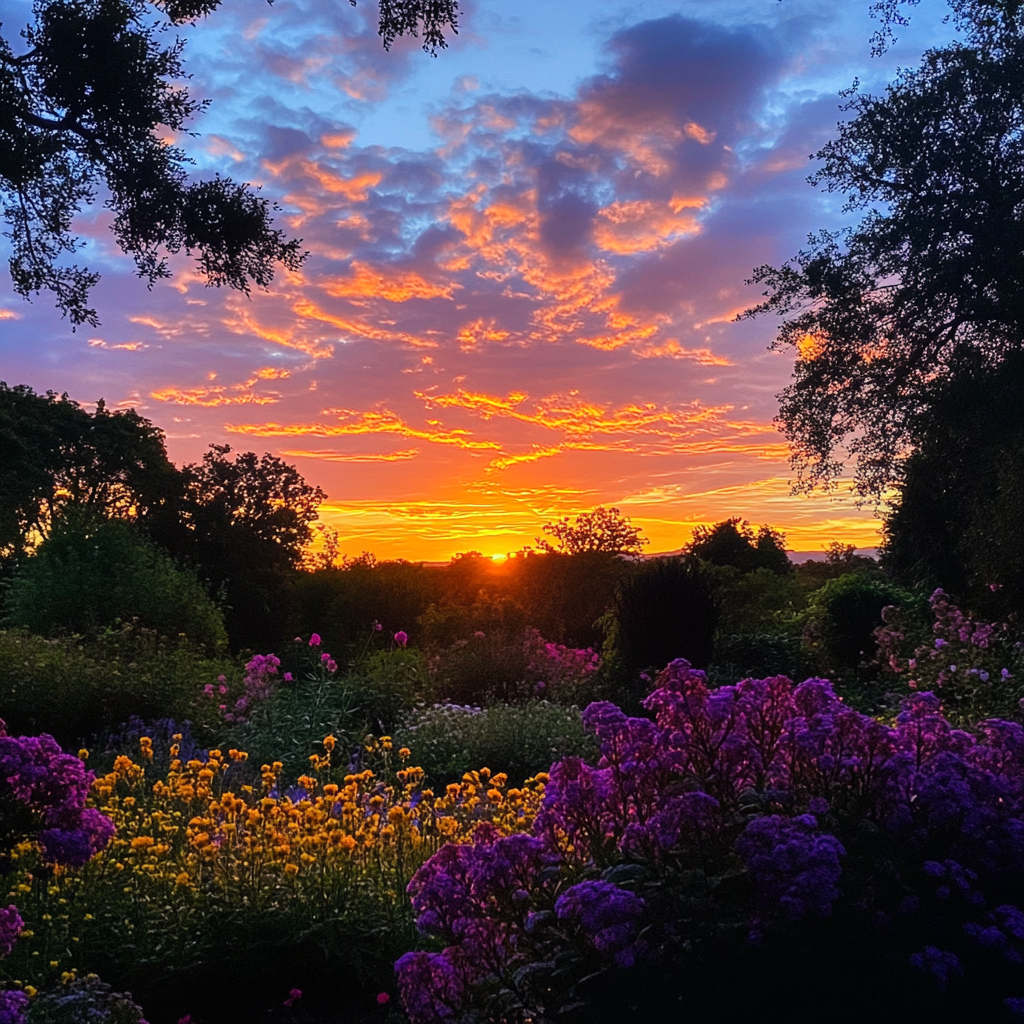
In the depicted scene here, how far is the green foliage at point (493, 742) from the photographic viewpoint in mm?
9000

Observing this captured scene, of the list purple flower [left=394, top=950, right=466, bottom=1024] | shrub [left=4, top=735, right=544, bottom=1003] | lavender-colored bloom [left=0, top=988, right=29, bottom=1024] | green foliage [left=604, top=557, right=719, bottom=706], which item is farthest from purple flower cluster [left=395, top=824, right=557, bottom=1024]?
green foliage [left=604, top=557, right=719, bottom=706]

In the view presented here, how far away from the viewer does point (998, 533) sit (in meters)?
13.0

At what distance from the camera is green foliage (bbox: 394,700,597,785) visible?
900cm

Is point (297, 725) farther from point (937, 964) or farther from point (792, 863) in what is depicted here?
point (937, 964)

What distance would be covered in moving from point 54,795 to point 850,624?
1283cm

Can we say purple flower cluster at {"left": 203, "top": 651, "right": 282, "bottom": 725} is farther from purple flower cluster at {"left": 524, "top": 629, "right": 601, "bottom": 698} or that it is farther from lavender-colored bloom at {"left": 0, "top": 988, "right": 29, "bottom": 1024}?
lavender-colored bloom at {"left": 0, "top": 988, "right": 29, "bottom": 1024}

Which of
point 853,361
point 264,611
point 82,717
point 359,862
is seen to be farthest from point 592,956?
point 264,611


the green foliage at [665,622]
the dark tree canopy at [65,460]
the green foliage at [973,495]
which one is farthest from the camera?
the dark tree canopy at [65,460]

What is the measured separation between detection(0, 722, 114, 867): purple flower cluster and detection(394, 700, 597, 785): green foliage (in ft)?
16.1

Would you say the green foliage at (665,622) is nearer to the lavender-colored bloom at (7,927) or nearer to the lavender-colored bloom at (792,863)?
the lavender-colored bloom at (7,927)

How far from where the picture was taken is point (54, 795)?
164 inches

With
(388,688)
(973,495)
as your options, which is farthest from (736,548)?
(388,688)

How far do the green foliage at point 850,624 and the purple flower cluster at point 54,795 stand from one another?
1205 cm

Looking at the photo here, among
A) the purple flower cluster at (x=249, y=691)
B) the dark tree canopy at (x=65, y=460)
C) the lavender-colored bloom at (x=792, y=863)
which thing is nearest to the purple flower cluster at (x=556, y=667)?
the purple flower cluster at (x=249, y=691)
